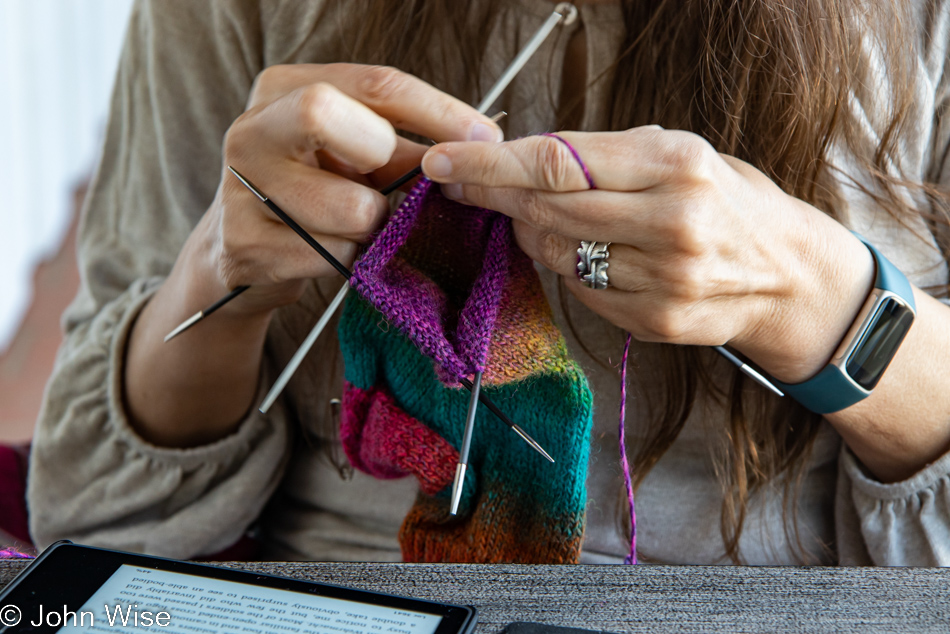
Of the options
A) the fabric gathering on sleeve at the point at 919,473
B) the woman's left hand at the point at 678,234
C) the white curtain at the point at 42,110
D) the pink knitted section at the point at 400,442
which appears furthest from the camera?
the white curtain at the point at 42,110

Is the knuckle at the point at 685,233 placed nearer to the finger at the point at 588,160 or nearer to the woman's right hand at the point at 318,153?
the finger at the point at 588,160

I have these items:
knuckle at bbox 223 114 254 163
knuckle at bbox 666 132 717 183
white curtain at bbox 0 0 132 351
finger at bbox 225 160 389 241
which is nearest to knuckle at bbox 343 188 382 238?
finger at bbox 225 160 389 241

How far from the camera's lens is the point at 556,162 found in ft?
1.67

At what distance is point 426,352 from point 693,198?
0.23 m

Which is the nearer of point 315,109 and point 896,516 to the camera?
point 315,109

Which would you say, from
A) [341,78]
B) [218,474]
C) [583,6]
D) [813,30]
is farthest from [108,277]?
[813,30]

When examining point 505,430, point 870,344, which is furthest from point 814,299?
point 505,430

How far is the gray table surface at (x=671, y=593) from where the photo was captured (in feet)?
1.54

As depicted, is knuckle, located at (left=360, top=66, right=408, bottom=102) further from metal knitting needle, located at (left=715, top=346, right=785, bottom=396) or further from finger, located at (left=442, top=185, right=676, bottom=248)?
metal knitting needle, located at (left=715, top=346, right=785, bottom=396)

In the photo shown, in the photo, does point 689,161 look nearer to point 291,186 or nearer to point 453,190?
point 453,190

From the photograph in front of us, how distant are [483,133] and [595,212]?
0.41ft

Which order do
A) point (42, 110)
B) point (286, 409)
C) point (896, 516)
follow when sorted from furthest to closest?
point (42, 110) < point (286, 409) < point (896, 516)

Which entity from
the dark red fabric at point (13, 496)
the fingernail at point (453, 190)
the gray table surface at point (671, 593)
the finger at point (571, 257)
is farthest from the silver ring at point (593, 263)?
the dark red fabric at point (13, 496)

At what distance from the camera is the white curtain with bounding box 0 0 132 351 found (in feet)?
7.32
